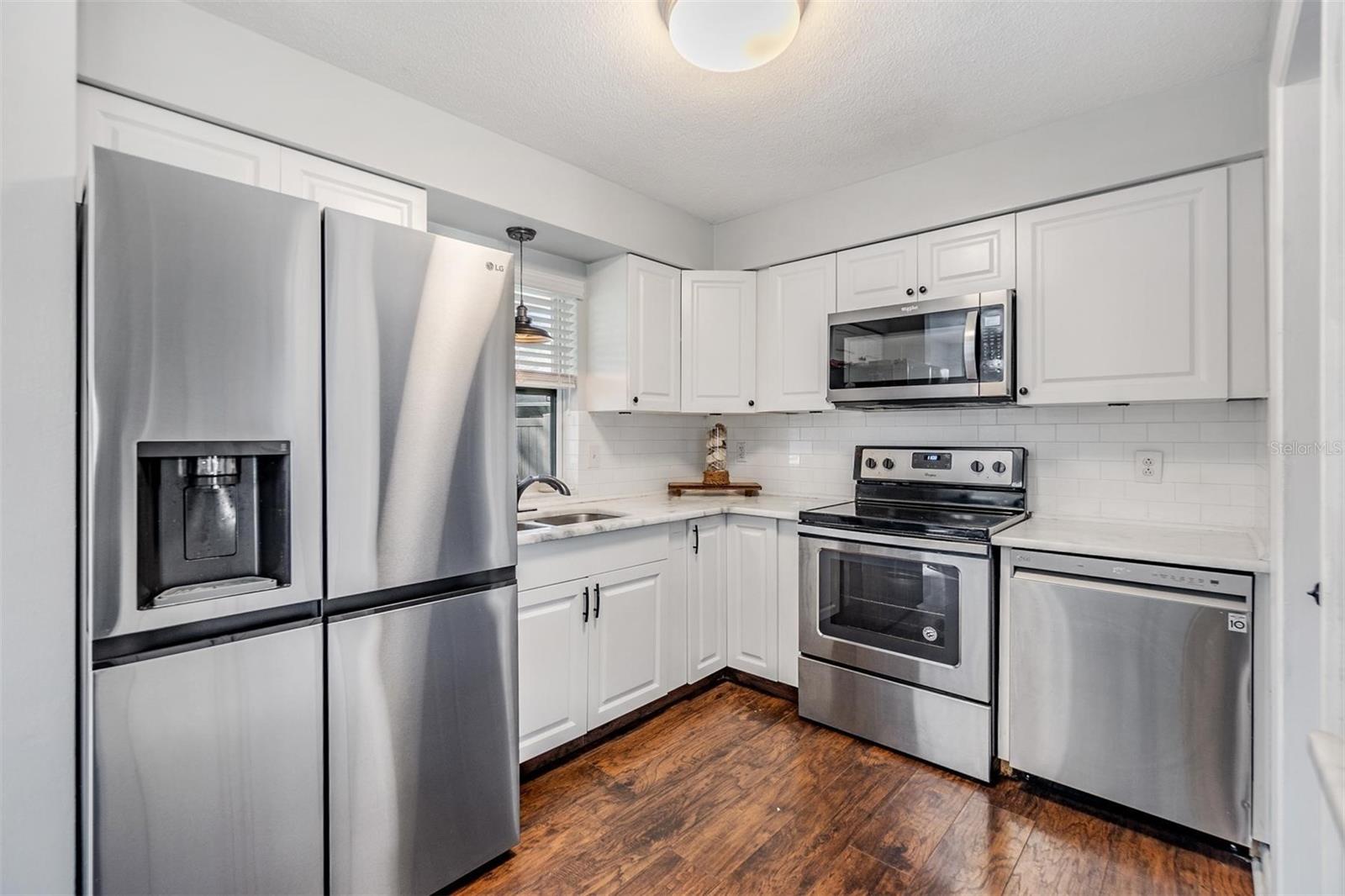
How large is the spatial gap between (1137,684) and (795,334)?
193 cm

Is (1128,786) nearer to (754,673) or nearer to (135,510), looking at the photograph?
(754,673)

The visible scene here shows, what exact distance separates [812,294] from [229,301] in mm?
2397

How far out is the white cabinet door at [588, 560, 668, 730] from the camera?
2422 mm

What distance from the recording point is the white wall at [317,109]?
159cm

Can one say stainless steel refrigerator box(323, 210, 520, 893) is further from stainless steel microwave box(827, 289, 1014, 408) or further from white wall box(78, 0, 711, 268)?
stainless steel microwave box(827, 289, 1014, 408)

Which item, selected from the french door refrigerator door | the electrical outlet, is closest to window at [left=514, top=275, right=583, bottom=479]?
the french door refrigerator door

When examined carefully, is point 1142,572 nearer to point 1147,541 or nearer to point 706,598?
point 1147,541

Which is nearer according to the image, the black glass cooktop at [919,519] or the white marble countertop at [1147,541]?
the white marble countertop at [1147,541]

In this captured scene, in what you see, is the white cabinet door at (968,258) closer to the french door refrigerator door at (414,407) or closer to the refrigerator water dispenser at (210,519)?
the french door refrigerator door at (414,407)

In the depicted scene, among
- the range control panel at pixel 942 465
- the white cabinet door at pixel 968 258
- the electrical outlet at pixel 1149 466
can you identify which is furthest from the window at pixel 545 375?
the electrical outlet at pixel 1149 466

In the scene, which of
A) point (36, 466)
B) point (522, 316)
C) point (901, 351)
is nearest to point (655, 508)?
point (522, 316)

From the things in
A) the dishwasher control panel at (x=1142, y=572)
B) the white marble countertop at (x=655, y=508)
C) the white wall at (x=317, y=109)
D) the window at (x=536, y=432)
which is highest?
the white wall at (x=317, y=109)

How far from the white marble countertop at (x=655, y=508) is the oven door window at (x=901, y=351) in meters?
0.66

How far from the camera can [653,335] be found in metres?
3.07
